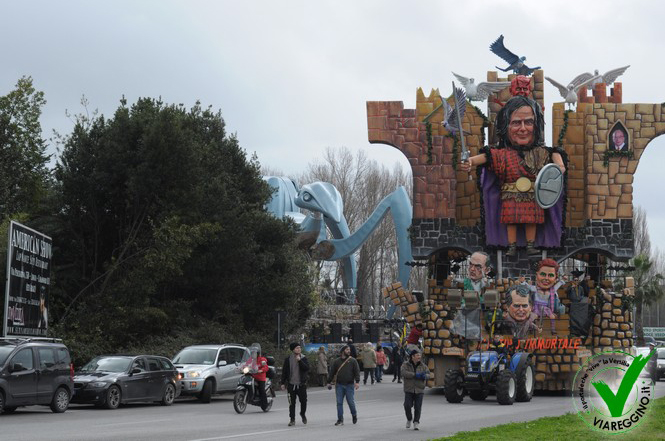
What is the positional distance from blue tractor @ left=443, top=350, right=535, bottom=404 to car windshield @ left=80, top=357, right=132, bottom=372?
8.77 m

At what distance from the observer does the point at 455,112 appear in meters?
33.7

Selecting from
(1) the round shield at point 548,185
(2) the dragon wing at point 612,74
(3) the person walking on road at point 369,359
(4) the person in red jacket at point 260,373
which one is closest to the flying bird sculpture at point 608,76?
(2) the dragon wing at point 612,74

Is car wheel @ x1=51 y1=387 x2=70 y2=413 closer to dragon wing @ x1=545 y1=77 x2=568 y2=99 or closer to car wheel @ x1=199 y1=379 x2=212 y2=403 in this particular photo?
car wheel @ x1=199 y1=379 x2=212 y2=403

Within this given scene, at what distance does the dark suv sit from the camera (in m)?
22.0

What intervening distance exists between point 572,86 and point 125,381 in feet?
62.4

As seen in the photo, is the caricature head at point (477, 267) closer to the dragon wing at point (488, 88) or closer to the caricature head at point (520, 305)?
the caricature head at point (520, 305)

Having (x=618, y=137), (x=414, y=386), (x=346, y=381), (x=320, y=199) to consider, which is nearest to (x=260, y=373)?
(x=346, y=381)

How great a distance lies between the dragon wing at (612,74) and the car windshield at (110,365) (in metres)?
19.8

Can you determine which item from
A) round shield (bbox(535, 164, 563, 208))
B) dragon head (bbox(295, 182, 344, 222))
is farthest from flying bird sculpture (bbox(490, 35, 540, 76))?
dragon head (bbox(295, 182, 344, 222))

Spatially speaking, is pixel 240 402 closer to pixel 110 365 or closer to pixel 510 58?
pixel 110 365

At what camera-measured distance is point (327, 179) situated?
3263 inches

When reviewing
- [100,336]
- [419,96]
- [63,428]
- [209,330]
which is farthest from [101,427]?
[419,96]

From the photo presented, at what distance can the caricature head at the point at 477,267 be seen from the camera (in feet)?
109

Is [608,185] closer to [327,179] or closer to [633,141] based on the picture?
[633,141]
